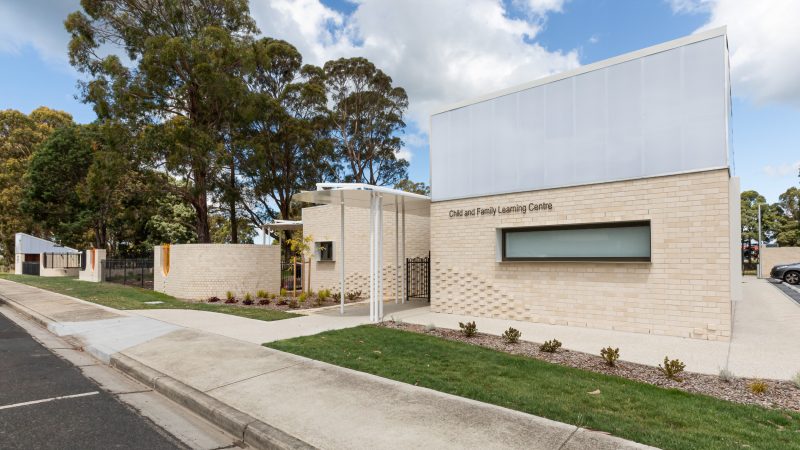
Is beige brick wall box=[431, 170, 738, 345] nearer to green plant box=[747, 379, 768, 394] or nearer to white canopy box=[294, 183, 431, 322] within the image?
white canopy box=[294, 183, 431, 322]

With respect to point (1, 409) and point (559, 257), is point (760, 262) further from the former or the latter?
point (1, 409)

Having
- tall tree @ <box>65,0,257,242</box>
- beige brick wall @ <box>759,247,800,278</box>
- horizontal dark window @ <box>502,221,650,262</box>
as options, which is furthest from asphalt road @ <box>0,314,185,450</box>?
beige brick wall @ <box>759,247,800,278</box>

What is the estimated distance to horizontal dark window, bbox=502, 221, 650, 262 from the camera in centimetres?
966

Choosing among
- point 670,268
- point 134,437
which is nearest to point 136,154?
point 134,437

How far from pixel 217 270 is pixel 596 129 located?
574 inches

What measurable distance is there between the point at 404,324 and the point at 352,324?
1265 mm

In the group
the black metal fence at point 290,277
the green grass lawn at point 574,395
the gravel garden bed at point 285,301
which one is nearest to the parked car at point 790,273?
the gravel garden bed at point 285,301

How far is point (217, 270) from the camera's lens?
17.8 metres

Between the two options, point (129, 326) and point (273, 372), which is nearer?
point (273, 372)

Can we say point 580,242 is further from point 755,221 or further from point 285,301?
point 755,221

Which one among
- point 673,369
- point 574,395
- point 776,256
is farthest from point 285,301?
point 776,256

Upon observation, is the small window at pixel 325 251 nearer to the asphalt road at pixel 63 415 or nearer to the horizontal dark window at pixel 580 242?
the horizontal dark window at pixel 580 242

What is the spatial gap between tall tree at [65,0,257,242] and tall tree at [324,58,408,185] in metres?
9.93

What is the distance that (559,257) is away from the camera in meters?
10.7
